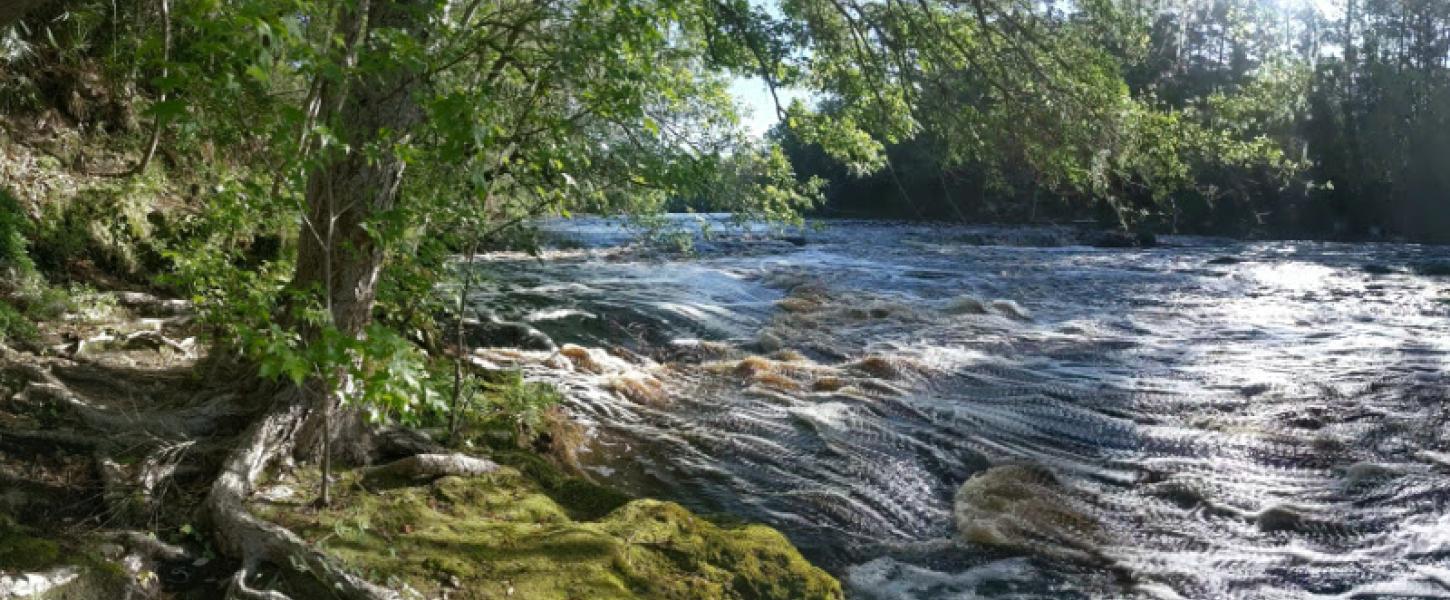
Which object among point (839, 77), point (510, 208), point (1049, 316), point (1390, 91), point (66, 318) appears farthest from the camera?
point (1390, 91)

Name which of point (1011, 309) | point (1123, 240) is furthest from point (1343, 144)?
point (1011, 309)

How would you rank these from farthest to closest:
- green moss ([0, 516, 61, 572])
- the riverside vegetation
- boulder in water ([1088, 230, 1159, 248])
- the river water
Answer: boulder in water ([1088, 230, 1159, 248]) < the river water < the riverside vegetation < green moss ([0, 516, 61, 572])

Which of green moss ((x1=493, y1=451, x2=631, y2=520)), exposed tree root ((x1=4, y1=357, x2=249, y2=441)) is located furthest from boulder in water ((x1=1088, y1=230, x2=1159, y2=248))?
exposed tree root ((x1=4, y1=357, x2=249, y2=441))

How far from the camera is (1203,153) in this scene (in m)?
7.28

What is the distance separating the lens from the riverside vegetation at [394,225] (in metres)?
3.75

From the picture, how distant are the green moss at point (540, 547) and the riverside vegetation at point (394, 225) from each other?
20 mm

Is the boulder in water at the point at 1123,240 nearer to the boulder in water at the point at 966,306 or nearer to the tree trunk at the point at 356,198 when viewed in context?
the boulder in water at the point at 966,306

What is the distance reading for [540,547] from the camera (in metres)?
4.28

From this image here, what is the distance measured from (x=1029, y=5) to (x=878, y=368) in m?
3.98

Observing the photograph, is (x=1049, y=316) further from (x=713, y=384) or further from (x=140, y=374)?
(x=140, y=374)

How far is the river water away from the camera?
537cm

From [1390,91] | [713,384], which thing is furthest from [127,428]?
[1390,91]

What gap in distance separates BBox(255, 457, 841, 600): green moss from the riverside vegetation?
20mm

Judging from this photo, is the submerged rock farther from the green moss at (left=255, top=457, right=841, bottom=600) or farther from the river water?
the green moss at (left=255, top=457, right=841, bottom=600)
